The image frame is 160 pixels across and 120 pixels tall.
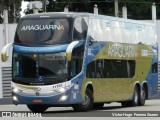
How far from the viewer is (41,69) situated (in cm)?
2600

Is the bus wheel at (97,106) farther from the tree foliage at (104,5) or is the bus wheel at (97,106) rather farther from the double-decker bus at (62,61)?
the tree foliage at (104,5)

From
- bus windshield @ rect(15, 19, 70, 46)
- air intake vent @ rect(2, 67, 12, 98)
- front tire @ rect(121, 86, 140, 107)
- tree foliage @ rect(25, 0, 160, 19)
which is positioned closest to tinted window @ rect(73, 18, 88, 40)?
bus windshield @ rect(15, 19, 70, 46)

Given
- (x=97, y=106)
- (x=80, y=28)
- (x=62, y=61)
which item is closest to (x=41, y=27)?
(x=80, y=28)

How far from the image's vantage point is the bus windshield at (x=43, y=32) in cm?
2605

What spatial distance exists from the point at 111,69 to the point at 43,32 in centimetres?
452

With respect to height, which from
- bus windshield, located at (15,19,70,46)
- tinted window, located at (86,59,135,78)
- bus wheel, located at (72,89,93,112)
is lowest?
bus wheel, located at (72,89,93,112)

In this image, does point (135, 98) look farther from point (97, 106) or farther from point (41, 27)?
A: point (41, 27)

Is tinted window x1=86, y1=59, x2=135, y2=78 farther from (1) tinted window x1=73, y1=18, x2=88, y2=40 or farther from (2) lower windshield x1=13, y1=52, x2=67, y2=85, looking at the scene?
(2) lower windshield x1=13, y1=52, x2=67, y2=85

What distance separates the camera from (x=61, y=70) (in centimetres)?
2588

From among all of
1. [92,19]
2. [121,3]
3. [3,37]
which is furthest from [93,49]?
[121,3]

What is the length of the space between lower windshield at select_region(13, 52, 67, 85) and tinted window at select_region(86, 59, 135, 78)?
1.65 metres

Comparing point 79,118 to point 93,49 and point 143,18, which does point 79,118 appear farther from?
point 143,18

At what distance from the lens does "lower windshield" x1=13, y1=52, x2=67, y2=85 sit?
84.8 ft

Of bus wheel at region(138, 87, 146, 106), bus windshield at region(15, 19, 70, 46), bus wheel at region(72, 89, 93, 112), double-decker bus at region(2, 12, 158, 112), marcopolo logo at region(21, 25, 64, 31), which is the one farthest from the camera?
bus wheel at region(138, 87, 146, 106)
